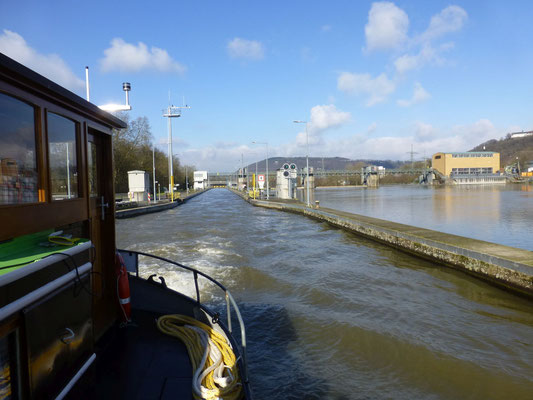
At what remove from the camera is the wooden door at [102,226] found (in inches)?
186

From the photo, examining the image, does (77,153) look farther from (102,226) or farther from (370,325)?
(370,325)

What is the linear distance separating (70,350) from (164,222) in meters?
23.9

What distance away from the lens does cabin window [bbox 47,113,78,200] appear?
3.59 meters

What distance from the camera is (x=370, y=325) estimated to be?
8195 millimetres

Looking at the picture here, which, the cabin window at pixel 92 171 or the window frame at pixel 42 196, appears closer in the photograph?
the window frame at pixel 42 196

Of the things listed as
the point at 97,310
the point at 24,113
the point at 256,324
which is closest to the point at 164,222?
the point at 256,324

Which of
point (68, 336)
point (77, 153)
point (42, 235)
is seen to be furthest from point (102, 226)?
point (68, 336)

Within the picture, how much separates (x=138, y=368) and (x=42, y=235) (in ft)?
6.34

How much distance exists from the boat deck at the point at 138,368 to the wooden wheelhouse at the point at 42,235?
1.50 ft

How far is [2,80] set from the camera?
2.83 m

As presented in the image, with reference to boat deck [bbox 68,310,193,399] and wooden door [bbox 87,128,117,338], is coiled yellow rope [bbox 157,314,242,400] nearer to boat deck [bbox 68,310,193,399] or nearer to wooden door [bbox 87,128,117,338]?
boat deck [bbox 68,310,193,399]

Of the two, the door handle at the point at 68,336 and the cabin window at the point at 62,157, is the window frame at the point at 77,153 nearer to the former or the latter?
the cabin window at the point at 62,157

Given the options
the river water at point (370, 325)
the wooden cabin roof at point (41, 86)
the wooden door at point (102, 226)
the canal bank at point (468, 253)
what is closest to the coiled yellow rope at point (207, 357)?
the wooden door at point (102, 226)

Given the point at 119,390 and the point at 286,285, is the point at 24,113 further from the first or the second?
the point at 286,285
